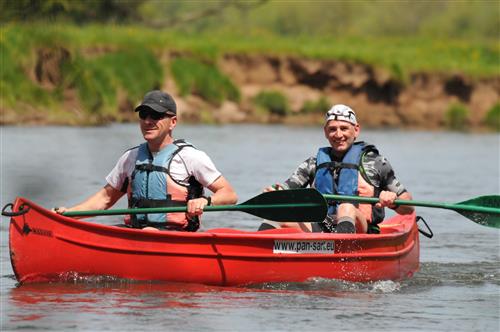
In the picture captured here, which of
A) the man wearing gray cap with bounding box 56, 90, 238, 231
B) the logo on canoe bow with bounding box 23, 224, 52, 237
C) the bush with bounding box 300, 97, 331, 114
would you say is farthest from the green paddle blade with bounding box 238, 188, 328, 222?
the bush with bounding box 300, 97, 331, 114

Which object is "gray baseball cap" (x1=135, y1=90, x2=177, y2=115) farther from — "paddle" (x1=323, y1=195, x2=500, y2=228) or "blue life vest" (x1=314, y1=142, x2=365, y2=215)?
"paddle" (x1=323, y1=195, x2=500, y2=228)

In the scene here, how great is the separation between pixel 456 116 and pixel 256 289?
1057 inches

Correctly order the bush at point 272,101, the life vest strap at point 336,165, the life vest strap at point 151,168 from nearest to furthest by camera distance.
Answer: the life vest strap at point 151,168, the life vest strap at point 336,165, the bush at point 272,101

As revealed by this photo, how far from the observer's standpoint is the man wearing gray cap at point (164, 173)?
8.90m

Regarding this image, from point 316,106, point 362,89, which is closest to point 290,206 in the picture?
point 316,106

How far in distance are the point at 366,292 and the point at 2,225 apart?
4.54 meters

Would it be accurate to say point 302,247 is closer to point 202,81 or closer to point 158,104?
point 158,104

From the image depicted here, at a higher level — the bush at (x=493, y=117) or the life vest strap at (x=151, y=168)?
the bush at (x=493, y=117)

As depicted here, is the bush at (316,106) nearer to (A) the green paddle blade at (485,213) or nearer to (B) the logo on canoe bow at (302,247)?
(A) the green paddle blade at (485,213)

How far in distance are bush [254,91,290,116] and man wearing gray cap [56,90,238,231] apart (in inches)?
963

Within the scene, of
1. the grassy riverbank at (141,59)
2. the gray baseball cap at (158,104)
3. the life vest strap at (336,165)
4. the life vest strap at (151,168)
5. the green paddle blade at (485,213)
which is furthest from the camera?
the grassy riverbank at (141,59)

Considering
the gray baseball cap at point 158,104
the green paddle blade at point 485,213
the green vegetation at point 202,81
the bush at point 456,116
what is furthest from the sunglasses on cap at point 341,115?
the bush at point 456,116

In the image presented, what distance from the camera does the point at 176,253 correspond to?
881 cm

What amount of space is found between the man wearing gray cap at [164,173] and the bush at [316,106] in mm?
25165
